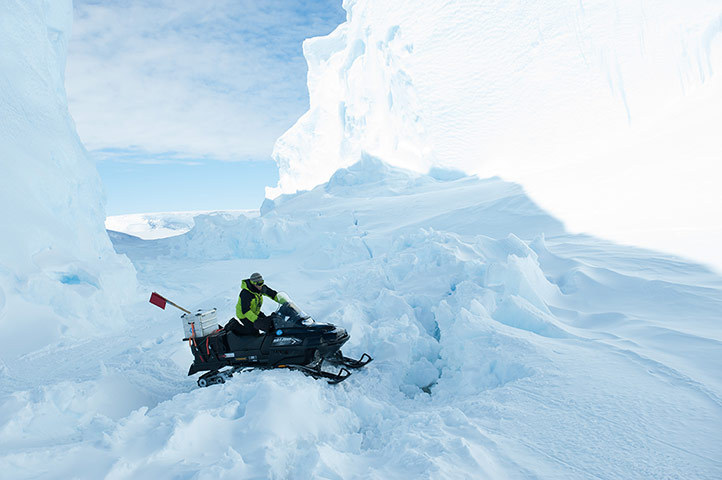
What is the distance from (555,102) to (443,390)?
18.7 meters

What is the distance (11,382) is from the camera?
5.31m

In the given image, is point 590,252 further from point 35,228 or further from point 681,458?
point 35,228

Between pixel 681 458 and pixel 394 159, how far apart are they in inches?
925

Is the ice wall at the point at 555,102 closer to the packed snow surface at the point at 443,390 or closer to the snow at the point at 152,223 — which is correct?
the packed snow surface at the point at 443,390

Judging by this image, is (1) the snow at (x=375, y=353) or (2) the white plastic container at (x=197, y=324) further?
(2) the white plastic container at (x=197, y=324)

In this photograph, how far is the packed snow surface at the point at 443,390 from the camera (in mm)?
2395

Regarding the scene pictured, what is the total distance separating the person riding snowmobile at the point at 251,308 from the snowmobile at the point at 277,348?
56 mm

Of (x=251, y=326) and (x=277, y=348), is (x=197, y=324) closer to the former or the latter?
(x=251, y=326)

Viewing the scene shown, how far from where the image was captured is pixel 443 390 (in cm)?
388

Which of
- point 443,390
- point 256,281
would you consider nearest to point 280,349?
point 256,281

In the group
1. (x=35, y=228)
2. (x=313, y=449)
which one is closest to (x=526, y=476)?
(x=313, y=449)

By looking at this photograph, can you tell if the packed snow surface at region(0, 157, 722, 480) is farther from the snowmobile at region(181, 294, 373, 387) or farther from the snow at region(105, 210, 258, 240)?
the snow at region(105, 210, 258, 240)

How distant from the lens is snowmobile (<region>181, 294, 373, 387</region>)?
403 centimetres

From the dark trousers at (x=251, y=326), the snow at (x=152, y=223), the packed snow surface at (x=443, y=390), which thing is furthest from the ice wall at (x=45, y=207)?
the snow at (x=152, y=223)
